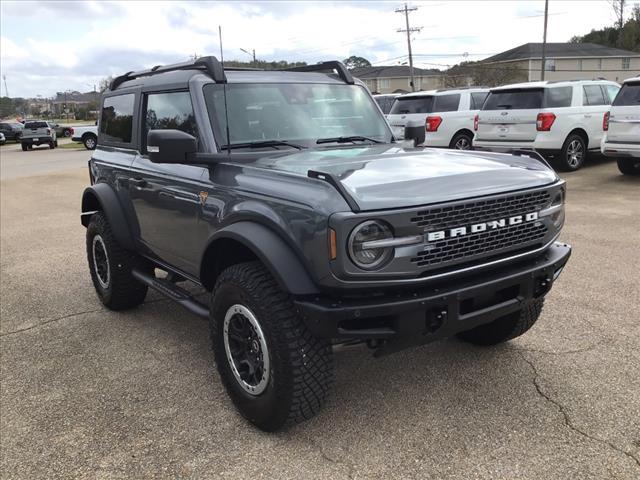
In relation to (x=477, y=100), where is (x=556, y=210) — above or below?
below

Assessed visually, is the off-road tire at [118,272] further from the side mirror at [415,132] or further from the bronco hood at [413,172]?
the side mirror at [415,132]

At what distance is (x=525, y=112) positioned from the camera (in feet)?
38.8

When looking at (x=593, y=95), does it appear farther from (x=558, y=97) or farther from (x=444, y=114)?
(x=444, y=114)

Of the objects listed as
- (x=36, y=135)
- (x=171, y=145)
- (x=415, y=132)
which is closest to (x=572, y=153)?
(x=415, y=132)

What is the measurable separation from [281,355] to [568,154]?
11.0 meters

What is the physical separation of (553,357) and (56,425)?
312 cm

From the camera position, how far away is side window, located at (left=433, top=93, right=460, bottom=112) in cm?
1430

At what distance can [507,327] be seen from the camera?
382 cm

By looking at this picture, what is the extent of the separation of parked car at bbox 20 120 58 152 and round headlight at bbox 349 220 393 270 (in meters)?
36.3

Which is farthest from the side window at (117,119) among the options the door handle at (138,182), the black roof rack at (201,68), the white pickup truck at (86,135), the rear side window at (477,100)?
the white pickup truck at (86,135)

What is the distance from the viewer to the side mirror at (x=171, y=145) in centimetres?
320

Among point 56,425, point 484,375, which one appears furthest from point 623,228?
point 56,425

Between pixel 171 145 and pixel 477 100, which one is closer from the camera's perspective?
pixel 171 145

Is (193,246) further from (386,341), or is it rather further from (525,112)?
(525,112)
